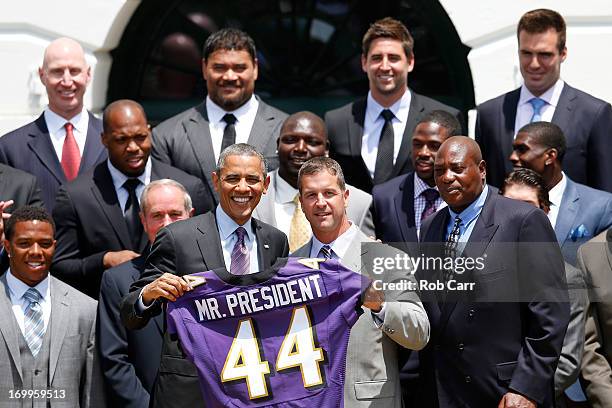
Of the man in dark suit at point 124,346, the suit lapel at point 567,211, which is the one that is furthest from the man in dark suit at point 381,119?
the man in dark suit at point 124,346

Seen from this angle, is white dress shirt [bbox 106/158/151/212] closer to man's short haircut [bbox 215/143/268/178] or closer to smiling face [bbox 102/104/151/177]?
smiling face [bbox 102/104/151/177]

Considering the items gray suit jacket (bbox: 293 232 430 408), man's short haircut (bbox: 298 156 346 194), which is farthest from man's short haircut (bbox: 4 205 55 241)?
gray suit jacket (bbox: 293 232 430 408)

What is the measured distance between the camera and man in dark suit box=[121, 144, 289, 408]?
6297mm

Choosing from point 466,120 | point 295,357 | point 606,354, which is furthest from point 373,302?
point 466,120

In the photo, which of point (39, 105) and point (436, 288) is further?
point (39, 105)

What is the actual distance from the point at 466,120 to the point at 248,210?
10.4ft

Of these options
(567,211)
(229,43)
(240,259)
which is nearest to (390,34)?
(229,43)

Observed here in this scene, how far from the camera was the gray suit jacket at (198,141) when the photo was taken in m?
7.92

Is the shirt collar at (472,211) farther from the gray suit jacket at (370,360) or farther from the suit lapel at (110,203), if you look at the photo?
the suit lapel at (110,203)

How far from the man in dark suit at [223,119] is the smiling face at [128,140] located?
403mm

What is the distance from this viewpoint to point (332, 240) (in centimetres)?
654

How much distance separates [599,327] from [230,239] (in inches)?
74.5

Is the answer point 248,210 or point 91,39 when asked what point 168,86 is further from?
point 248,210

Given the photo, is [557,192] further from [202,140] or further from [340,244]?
[202,140]
